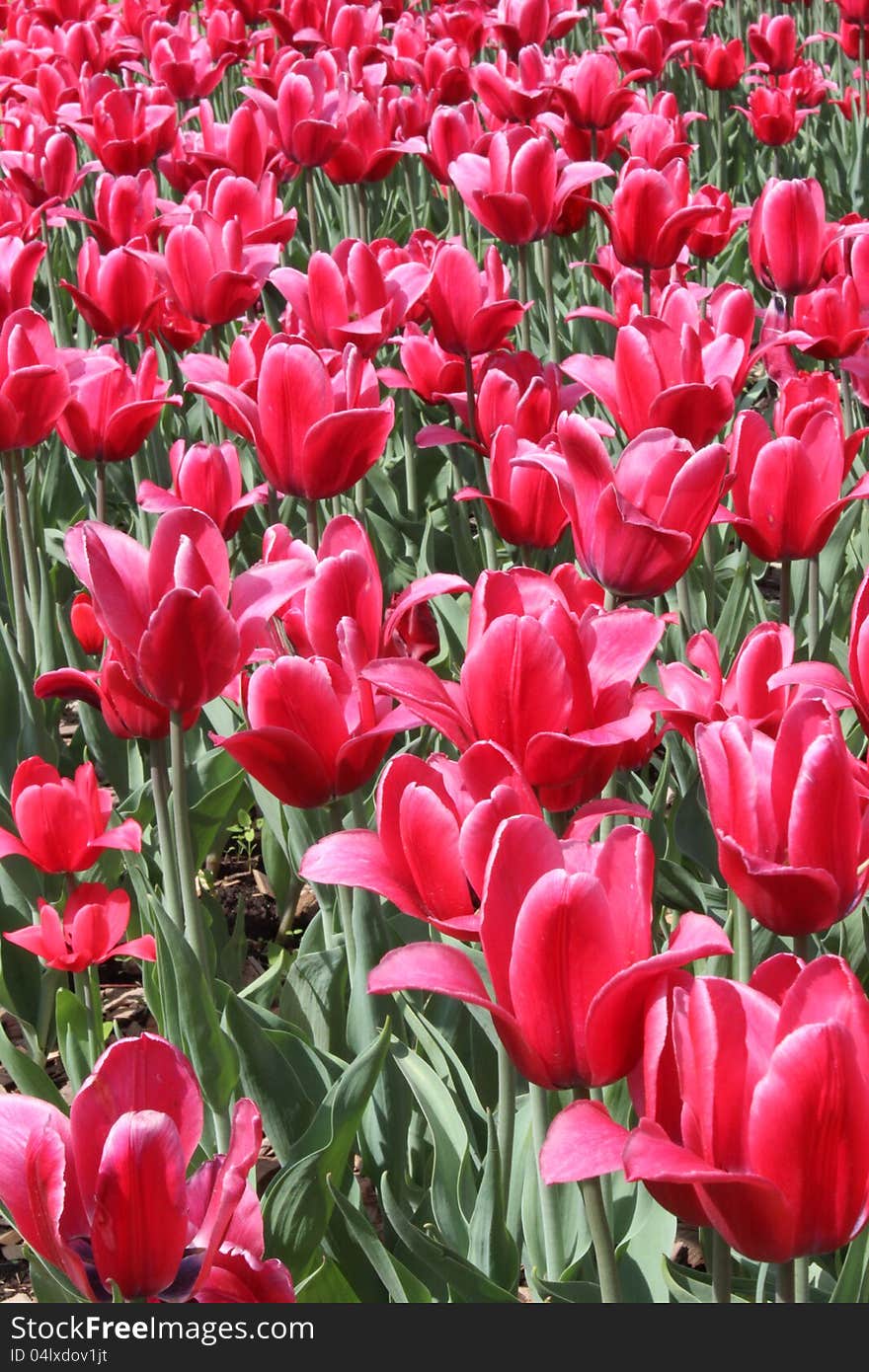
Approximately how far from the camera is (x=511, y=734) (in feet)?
3.67

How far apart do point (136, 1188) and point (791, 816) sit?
47 centimetres

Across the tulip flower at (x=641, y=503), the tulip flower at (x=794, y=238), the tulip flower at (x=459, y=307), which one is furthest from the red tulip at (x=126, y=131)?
the tulip flower at (x=641, y=503)

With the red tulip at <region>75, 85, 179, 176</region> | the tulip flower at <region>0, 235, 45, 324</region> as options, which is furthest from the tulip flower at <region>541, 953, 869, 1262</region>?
the red tulip at <region>75, 85, 179, 176</region>

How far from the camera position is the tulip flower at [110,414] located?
7.55ft

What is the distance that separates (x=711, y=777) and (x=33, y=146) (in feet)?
10.9

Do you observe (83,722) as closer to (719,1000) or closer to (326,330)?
(326,330)

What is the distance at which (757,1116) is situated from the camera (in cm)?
75

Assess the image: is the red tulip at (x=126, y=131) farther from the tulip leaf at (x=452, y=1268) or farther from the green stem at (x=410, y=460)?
the tulip leaf at (x=452, y=1268)

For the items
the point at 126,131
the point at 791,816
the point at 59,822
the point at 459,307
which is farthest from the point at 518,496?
the point at 126,131

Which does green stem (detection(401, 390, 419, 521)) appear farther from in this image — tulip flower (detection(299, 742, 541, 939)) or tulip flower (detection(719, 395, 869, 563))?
tulip flower (detection(299, 742, 541, 939))

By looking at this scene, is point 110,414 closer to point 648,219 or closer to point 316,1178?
point 648,219

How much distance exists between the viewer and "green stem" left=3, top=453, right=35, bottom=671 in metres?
2.17

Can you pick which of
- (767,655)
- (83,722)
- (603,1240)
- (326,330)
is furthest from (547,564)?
(603,1240)

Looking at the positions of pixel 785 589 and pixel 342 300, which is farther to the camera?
pixel 342 300
